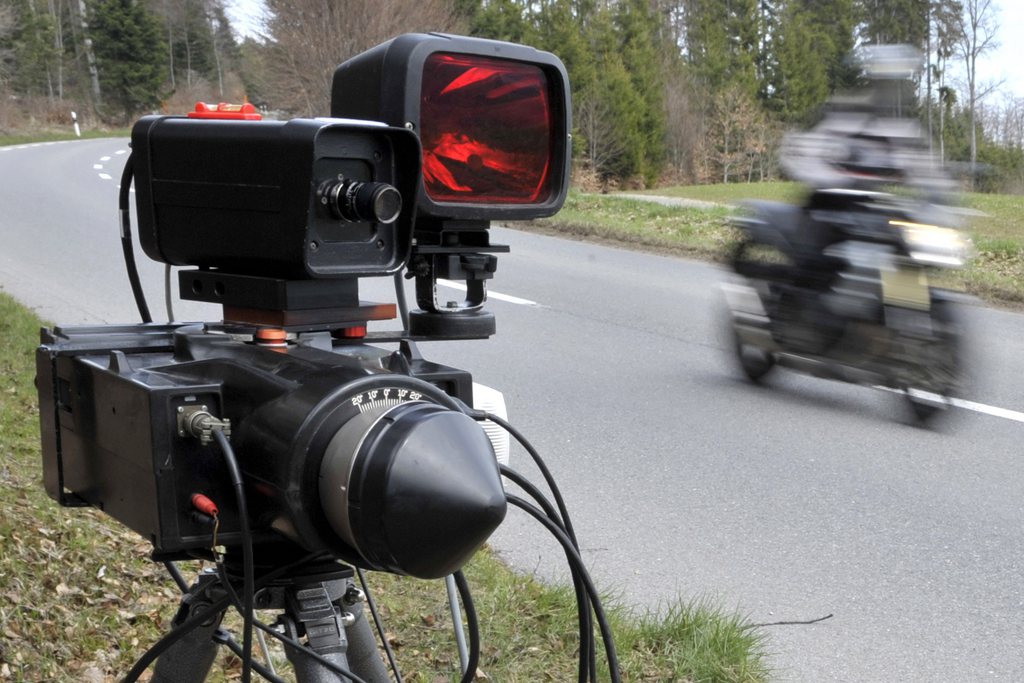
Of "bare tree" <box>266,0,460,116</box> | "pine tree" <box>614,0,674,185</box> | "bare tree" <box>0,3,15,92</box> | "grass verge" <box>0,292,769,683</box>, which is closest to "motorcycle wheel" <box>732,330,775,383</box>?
"grass verge" <box>0,292,769,683</box>

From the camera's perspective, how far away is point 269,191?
116 centimetres

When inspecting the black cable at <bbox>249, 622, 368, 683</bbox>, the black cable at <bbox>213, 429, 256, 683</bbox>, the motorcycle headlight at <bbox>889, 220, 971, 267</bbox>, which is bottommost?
the black cable at <bbox>249, 622, 368, 683</bbox>

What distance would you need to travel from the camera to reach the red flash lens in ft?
4.00

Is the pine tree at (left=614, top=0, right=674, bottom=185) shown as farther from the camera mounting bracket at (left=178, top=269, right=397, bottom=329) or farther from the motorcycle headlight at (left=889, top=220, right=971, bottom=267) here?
the camera mounting bracket at (left=178, top=269, right=397, bottom=329)

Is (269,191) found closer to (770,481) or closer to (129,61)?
(770,481)

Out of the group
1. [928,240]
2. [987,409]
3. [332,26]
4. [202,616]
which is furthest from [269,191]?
[332,26]

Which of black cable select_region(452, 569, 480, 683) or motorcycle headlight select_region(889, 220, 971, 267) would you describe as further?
motorcycle headlight select_region(889, 220, 971, 267)

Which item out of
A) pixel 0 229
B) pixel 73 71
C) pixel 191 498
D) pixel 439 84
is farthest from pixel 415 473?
pixel 73 71

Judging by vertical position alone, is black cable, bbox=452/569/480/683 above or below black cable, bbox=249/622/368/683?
below

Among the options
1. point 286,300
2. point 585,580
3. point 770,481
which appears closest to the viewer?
point 286,300

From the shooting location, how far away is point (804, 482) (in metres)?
5.13

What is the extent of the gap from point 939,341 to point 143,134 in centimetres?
188

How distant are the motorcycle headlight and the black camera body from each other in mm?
783

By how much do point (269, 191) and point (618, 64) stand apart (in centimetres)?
1976
